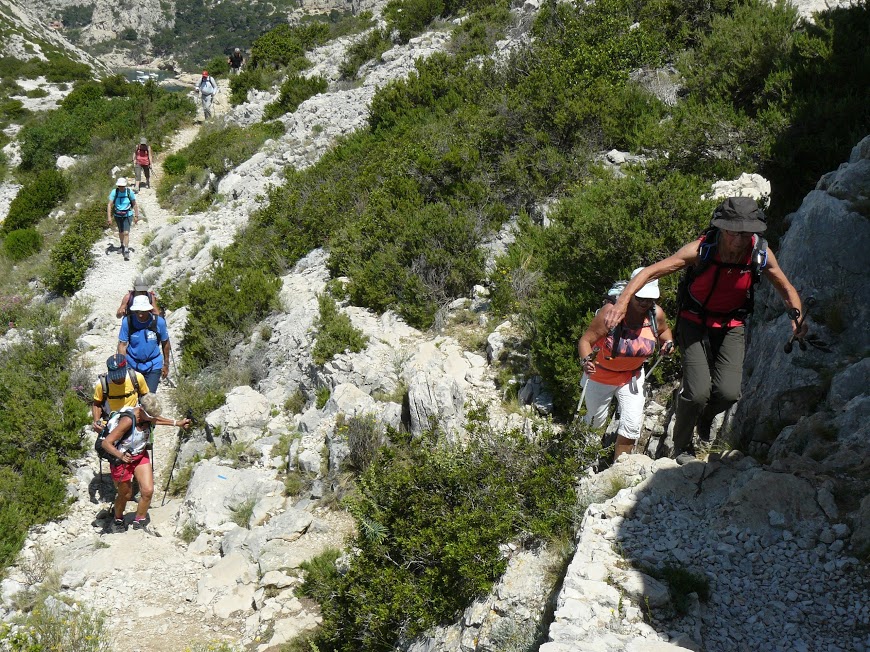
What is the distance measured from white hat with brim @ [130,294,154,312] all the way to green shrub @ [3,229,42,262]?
10.6 m

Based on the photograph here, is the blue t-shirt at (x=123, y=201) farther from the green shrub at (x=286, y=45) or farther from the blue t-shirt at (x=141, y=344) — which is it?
the green shrub at (x=286, y=45)

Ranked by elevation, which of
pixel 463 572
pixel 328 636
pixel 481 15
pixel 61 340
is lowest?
pixel 61 340

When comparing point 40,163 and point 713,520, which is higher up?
point 713,520

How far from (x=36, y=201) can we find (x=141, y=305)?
1299 centimetres

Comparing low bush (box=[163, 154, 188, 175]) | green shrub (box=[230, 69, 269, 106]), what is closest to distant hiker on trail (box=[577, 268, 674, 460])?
low bush (box=[163, 154, 188, 175])

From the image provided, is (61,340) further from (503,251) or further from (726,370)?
(726,370)

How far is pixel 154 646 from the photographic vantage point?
5285 millimetres

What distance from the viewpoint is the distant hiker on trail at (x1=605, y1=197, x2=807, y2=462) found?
3.92 meters

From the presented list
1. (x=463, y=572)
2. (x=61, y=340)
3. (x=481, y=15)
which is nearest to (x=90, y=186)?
(x=61, y=340)

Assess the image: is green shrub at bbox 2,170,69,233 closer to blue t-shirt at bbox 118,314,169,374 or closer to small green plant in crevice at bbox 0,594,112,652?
blue t-shirt at bbox 118,314,169,374

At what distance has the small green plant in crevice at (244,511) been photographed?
22.2ft

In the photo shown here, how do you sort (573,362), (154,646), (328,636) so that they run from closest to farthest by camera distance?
(328,636) → (154,646) → (573,362)

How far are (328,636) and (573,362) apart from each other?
9.92 feet

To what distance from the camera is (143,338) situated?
768cm
